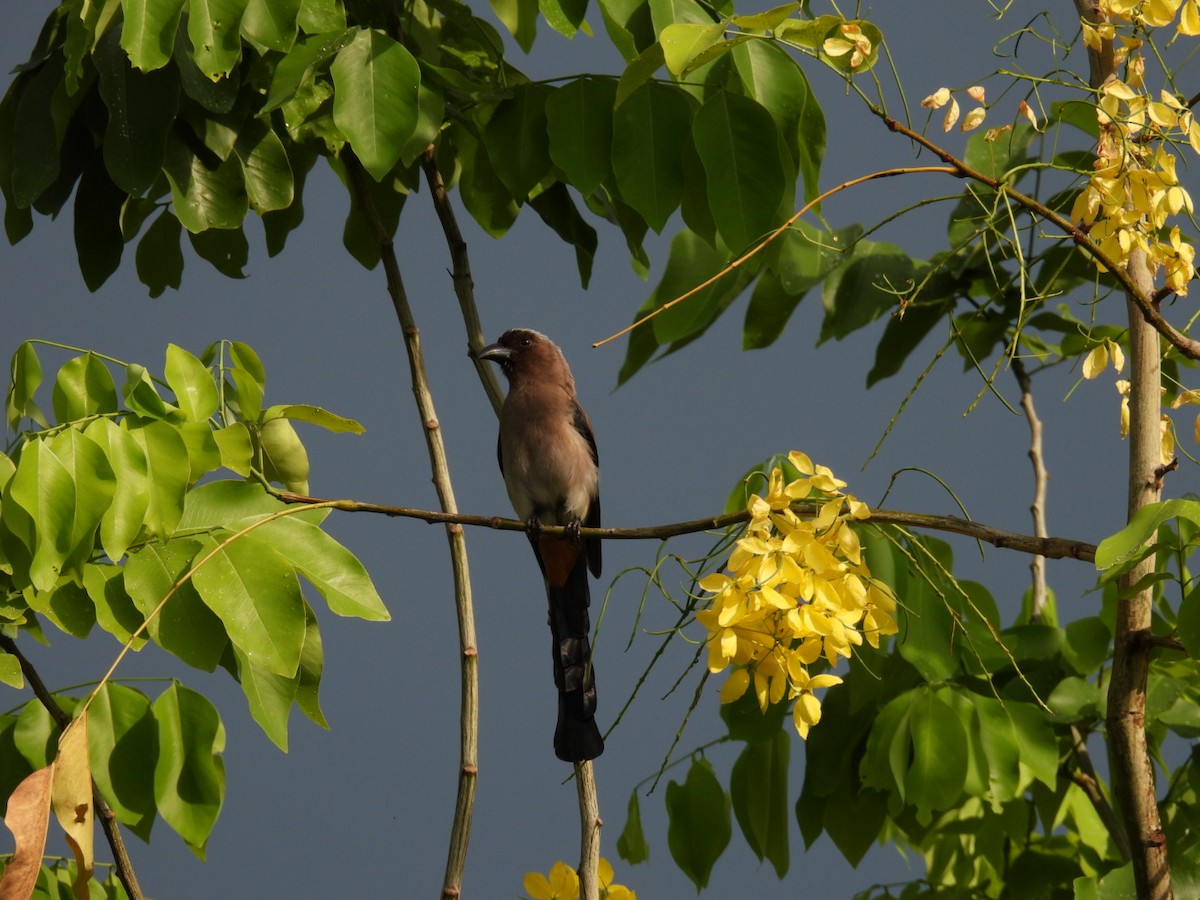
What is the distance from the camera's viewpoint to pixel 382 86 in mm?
1418

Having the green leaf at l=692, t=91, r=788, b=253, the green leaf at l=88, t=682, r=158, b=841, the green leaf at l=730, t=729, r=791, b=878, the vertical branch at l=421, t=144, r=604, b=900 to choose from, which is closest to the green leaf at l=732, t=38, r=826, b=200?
the green leaf at l=692, t=91, r=788, b=253

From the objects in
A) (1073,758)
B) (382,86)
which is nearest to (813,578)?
(382,86)

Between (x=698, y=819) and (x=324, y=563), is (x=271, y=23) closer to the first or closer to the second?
(x=324, y=563)

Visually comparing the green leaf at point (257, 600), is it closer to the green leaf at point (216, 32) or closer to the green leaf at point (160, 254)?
the green leaf at point (216, 32)

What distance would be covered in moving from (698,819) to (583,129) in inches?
40.2

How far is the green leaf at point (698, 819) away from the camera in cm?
188

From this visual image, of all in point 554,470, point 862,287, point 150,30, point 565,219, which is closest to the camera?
point 150,30

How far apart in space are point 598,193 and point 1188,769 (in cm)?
115

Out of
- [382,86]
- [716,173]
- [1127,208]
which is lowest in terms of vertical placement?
[1127,208]

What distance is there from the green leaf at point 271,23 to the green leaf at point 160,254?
0.61 meters

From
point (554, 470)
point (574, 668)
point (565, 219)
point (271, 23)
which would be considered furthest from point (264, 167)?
point (554, 470)

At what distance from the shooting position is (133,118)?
153cm

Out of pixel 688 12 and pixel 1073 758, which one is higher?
pixel 688 12

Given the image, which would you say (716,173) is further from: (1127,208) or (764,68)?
(1127,208)
